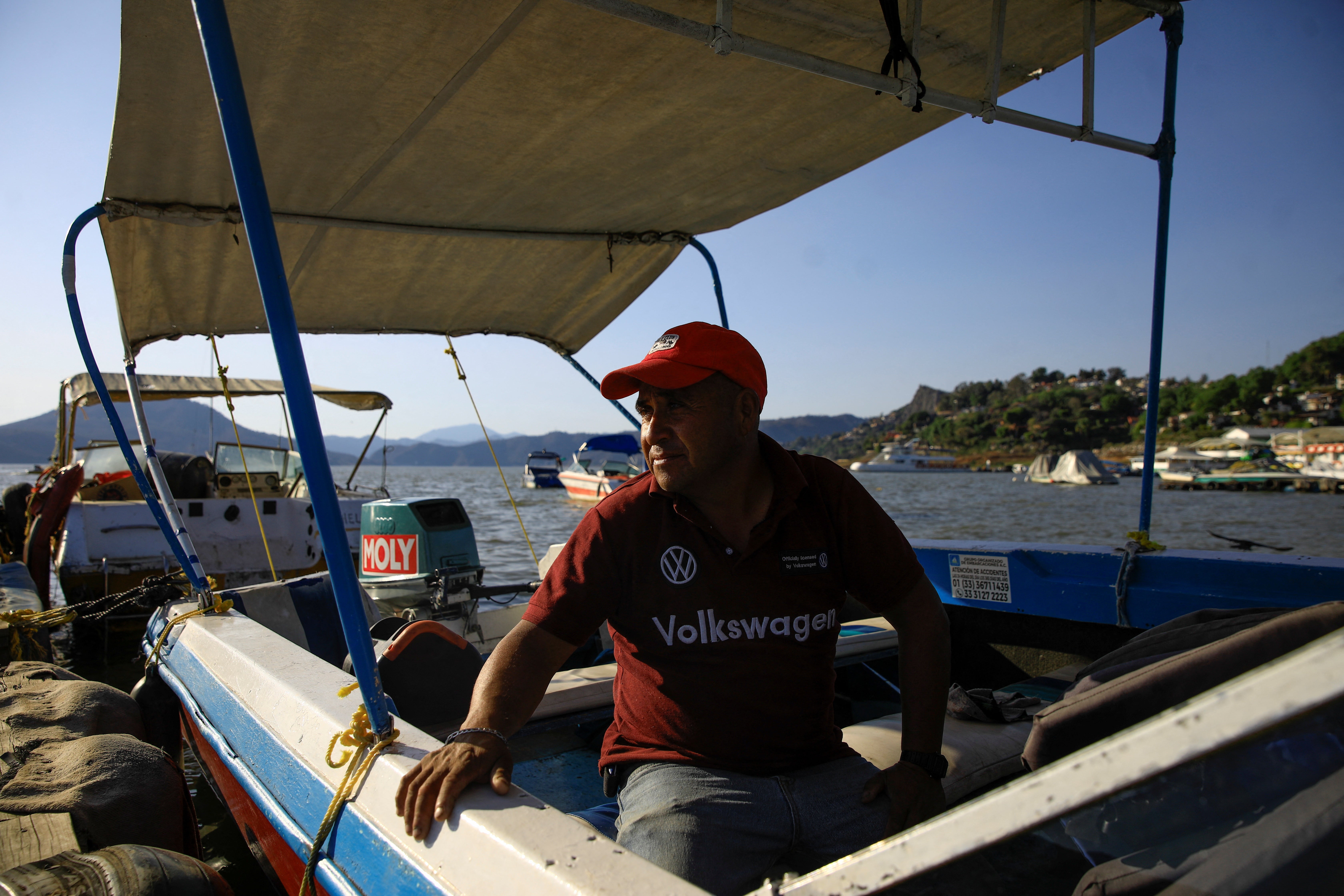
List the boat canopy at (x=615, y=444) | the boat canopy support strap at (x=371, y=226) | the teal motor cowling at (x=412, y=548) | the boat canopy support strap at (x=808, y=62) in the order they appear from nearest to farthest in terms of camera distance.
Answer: the boat canopy support strap at (x=808, y=62), the boat canopy support strap at (x=371, y=226), the teal motor cowling at (x=412, y=548), the boat canopy at (x=615, y=444)

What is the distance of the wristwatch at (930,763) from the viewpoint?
1651 millimetres

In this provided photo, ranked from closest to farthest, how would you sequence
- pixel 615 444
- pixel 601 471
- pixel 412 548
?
pixel 412 548, pixel 615 444, pixel 601 471

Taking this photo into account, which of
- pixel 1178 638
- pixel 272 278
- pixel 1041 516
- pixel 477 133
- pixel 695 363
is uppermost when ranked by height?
pixel 477 133

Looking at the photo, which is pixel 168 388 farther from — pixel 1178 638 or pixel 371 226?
pixel 1178 638

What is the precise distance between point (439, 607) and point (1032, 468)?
2784 inches

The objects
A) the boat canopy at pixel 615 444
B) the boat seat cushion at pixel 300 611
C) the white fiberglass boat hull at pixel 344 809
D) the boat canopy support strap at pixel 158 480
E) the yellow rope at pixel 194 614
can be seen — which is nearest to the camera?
the white fiberglass boat hull at pixel 344 809

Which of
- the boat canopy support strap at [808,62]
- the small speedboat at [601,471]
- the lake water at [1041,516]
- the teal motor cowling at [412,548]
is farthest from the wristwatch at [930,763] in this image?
the small speedboat at [601,471]

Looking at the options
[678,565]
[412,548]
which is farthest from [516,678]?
[412,548]

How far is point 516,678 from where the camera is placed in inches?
63.7

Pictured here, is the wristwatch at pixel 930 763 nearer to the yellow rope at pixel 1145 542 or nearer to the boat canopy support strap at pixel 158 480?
the yellow rope at pixel 1145 542

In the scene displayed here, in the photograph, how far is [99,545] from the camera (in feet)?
27.7

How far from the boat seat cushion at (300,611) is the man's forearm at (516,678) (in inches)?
93.3

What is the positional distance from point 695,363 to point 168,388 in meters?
9.68

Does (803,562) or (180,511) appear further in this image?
(180,511)
